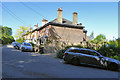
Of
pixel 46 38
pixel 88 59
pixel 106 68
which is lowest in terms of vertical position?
pixel 106 68

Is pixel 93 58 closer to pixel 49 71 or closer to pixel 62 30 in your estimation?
pixel 49 71

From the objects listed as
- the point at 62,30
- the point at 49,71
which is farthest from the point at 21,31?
the point at 49,71

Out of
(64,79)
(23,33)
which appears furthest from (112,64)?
(23,33)

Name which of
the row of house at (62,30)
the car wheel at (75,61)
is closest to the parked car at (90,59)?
the car wheel at (75,61)

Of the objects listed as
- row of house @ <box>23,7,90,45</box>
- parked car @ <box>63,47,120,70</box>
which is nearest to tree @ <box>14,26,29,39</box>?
row of house @ <box>23,7,90,45</box>

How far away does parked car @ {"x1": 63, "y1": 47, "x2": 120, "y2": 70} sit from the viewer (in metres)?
9.61

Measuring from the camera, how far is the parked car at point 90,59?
9.61 metres

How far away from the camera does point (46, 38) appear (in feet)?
96.4

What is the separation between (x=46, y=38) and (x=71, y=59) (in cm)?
1924

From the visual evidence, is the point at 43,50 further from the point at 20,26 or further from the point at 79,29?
the point at 20,26

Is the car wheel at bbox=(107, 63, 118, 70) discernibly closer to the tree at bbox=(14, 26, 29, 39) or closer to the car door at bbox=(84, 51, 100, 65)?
the car door at bbox=(84, 51, 100, 65)

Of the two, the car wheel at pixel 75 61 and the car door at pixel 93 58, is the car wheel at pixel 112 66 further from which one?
the car wheel at pixel 75 61

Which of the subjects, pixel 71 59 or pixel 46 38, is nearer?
pixel 71 59

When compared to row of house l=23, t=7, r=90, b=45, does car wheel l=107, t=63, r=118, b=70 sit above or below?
below
